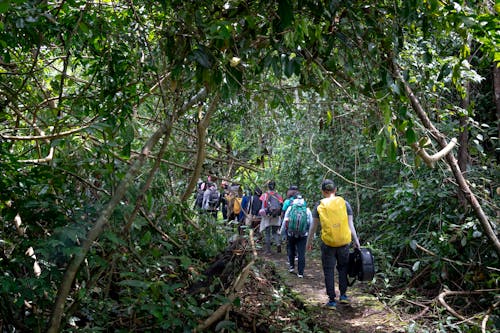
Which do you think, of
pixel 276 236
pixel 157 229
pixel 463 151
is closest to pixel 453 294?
pixel 463 151

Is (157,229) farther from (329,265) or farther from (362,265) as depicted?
(329,265)

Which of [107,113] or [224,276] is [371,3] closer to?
[107,113]

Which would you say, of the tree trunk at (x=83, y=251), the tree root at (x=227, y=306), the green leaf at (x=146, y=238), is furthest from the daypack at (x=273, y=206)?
the tree trunk at (x=83, y=251)

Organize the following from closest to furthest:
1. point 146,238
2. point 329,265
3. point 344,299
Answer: point 146,238
point 329,265
point 344,299

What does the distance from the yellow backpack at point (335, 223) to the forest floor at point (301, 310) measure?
94cm

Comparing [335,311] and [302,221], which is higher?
[302,221]

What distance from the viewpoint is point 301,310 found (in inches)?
263

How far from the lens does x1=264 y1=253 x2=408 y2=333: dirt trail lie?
627 centimetres

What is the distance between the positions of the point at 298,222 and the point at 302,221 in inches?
2.8

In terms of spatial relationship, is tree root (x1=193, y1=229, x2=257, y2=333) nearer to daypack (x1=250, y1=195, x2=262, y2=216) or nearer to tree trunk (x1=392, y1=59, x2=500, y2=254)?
tree trunk (x1=392, y1=59, x2=500, y2=254)

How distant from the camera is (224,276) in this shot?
550 centimetres

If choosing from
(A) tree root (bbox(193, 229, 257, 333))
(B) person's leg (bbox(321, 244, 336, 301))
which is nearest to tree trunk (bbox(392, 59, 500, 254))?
(B) person's leg (bbox(321, 244, 336, 301))

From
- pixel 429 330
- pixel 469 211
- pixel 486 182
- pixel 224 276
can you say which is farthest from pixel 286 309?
pixel 486 182

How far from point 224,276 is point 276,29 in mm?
3054
